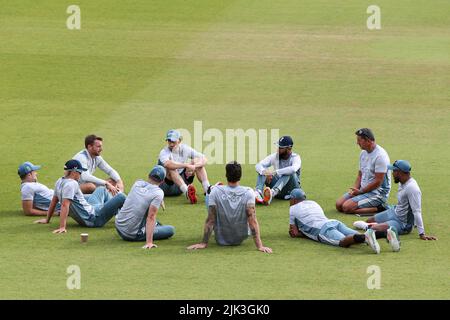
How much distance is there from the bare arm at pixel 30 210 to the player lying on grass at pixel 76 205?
0.64m

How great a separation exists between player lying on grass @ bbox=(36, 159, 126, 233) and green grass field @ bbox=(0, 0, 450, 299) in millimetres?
270

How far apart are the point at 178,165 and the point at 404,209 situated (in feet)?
16.6

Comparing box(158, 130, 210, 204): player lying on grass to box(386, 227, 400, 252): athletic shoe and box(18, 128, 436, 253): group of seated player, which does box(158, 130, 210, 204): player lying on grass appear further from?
box(386, 227, 400, 252): athletic shoe

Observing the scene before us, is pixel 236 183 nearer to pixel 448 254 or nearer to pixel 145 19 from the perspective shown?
pixel 448 254

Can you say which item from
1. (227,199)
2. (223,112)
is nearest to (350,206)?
(227,199)

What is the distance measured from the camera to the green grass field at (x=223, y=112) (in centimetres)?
1622

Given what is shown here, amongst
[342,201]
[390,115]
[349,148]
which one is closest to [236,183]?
[342,201]

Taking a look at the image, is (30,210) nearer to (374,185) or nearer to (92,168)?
(92,168)

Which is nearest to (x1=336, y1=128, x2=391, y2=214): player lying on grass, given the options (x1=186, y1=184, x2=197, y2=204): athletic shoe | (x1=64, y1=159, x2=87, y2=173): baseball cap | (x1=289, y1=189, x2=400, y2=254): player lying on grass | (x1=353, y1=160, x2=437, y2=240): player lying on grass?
(x1=353, y1=160, x2=437, y2=240): player lying on grass

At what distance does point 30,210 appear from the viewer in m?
20.0

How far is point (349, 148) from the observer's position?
2622cm

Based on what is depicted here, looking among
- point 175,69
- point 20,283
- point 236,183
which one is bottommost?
point 20,283

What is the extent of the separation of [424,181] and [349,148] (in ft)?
11.2

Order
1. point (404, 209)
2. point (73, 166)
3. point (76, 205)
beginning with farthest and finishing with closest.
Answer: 1. point (76, 205)
2. point (73, 166)
3. point (404, 209)
